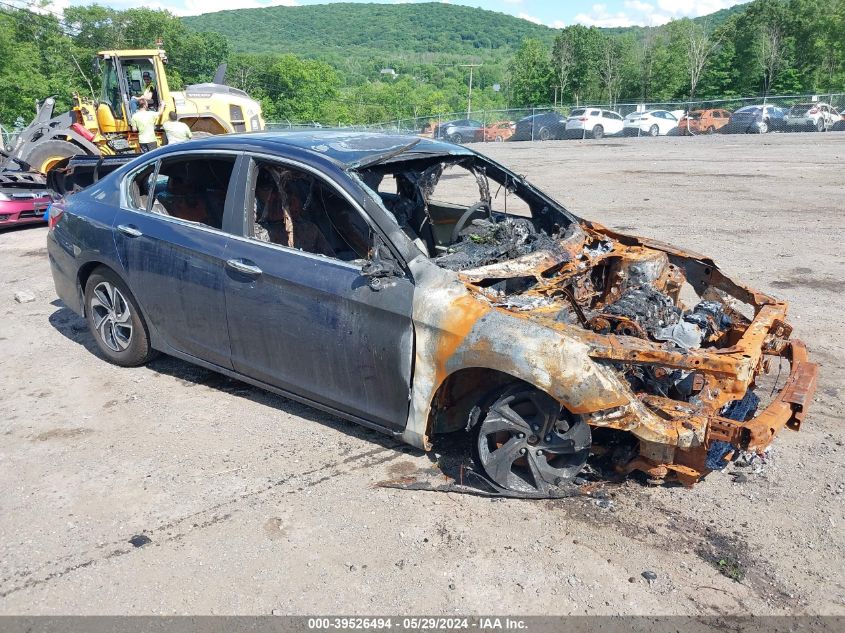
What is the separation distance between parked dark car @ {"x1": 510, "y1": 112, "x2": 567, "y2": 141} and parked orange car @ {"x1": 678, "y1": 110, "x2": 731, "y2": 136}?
6.08 meters

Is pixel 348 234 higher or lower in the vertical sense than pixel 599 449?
higher

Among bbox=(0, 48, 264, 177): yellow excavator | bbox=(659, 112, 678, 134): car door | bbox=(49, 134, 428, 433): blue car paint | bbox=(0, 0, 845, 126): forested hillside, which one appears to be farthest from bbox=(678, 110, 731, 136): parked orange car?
bbox=(49, 134, 428, 433): blue car paint

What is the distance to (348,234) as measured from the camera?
478cm

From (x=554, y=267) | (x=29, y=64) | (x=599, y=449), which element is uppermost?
(x=29, y=64)

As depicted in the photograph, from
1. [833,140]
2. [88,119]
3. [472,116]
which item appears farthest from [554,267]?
[472,116]

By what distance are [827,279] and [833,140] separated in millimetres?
22204

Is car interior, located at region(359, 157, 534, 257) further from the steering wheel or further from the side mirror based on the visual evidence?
the side mirror

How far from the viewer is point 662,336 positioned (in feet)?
12.1

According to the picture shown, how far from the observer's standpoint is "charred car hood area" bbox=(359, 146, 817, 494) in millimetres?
3246

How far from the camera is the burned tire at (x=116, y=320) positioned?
5.04 metres

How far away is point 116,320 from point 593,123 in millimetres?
31805

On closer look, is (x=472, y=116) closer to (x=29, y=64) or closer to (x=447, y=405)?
(x=29, y=64)

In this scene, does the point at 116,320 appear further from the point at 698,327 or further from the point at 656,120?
the point at 656,120

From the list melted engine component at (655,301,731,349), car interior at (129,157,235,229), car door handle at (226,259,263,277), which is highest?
car interior at (129,157,235,229)
